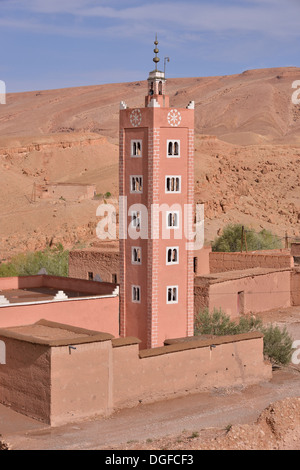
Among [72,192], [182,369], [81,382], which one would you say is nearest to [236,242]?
[72,192]

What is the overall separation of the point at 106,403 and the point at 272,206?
57.5 m

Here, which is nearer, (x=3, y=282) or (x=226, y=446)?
(x=226, y=446)

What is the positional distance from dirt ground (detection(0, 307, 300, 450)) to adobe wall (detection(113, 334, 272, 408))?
0.33 m

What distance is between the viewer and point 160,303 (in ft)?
105

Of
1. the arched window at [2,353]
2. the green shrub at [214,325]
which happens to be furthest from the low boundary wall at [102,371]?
the green shrub at [214,325]

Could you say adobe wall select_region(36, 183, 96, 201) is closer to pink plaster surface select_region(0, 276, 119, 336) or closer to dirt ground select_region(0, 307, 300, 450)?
pink plaster surface select_region(0, 276, 119, 336)

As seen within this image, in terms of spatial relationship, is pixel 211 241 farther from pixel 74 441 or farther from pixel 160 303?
pixel 74 441

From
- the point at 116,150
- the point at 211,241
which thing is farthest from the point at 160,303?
Answer: the point at 116,150

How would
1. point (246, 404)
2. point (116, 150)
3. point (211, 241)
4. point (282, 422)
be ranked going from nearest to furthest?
point (282, 422), point (246, 404), point (211, 241), point (116, 150)

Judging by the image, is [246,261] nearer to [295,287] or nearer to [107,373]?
[295,287]

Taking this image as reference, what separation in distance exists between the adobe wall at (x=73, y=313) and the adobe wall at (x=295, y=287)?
1315 cm

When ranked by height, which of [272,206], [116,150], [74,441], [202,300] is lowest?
[74,441]

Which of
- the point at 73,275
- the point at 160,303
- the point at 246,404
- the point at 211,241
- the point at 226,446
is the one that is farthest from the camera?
the point at 211,241

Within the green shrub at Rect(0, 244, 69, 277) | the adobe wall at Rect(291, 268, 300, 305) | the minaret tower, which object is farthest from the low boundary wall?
the green shrub at Rect(0, 244, 69, 277)
